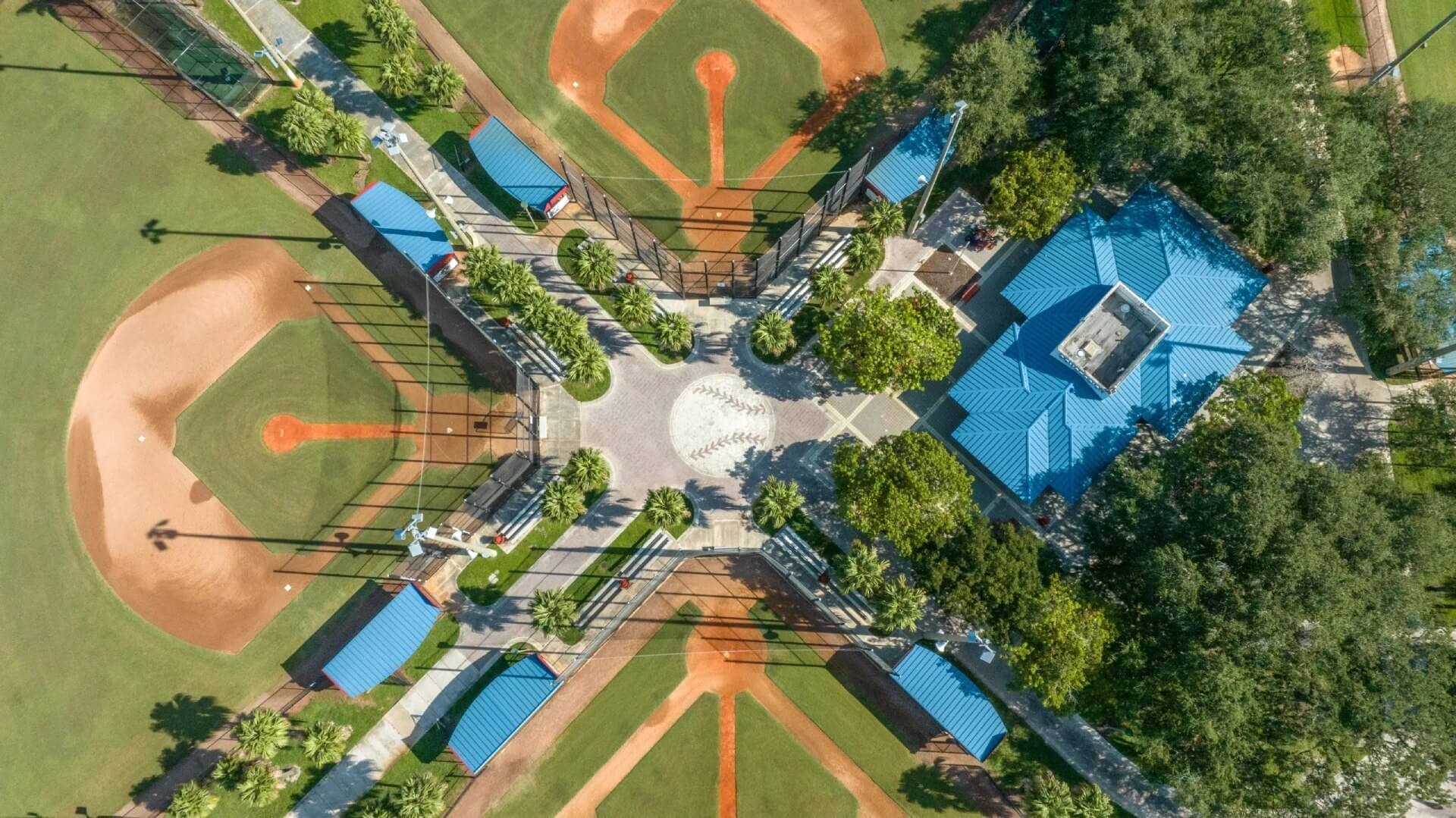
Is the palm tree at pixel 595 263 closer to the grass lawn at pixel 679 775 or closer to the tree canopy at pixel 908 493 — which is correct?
the tree canopy at pixel 908 493

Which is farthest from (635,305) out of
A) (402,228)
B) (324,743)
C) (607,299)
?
(324,743)

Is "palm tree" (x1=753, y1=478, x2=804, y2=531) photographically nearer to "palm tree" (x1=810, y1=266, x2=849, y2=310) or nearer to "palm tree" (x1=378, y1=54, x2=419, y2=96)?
"palm tree" (x1=810, y1=266, x2=849, y2=310)

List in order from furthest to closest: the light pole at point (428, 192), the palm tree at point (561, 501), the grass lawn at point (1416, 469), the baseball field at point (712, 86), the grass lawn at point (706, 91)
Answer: the grass lawn at point (706, 91) → the baseball field at point (712, 86) → the light pole at point (428, 192) → the grass lawn at point (1416, 469) → the palm tree at point (561, 501)

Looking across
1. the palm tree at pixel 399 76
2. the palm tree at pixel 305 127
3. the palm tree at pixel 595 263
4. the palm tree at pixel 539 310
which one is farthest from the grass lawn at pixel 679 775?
the palm tree at pixel 399 76

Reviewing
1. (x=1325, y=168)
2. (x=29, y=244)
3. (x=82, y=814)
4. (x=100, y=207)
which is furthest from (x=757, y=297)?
(x=82, y=814)

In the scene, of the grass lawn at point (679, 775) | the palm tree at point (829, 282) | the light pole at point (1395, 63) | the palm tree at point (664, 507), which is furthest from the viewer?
the light pole at point (1395, 63)

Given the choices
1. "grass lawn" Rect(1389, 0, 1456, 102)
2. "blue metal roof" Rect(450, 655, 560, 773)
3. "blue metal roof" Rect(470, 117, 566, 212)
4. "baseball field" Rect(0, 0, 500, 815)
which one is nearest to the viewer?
"blue metal roof" Rect(450, 655, 560, 773)

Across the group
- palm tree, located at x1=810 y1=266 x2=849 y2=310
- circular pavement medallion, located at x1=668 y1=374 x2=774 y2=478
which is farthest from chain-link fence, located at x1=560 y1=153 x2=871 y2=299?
circular pavement medallion, located at x1=668 y1=374 x2=774 y2=478
